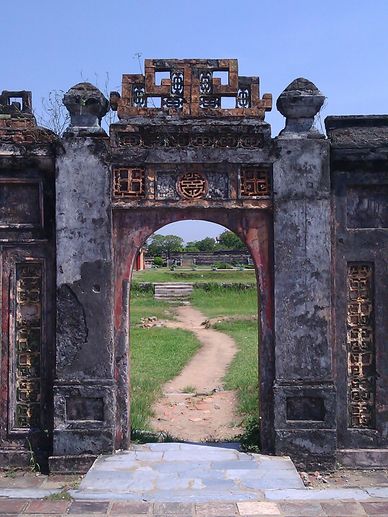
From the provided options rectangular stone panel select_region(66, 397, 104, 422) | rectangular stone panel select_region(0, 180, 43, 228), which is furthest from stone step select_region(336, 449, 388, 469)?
rectangular stone panel select_region(0, 180, 43, 228)

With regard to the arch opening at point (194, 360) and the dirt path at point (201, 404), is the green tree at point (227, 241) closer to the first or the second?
the arch opening at point (194, 360)

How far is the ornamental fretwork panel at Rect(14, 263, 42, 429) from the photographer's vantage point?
20.1 feet

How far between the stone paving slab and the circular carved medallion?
2.73 m

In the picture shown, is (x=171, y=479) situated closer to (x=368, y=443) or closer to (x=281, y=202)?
(x=368, y=443)

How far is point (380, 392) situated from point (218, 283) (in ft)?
77.5

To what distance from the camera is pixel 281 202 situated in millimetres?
5984

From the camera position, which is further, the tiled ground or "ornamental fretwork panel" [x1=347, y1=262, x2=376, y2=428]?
"ornamental fretwork panel" [x1=347, y1=262, x2=376, y2=428]

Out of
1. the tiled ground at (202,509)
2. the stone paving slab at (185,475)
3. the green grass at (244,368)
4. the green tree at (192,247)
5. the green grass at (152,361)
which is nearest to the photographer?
the tiled ground at (202,509)

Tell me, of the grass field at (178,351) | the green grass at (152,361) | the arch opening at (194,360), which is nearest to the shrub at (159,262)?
the arch opening at (194,360)

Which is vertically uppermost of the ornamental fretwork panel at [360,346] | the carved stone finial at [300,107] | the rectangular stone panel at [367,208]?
the carved stone finial at [300,107]

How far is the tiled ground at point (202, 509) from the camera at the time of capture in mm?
4621

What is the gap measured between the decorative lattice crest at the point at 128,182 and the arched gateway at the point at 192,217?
2cm

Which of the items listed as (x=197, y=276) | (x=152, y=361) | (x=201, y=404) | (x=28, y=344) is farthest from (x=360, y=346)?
(x=197, y=276)

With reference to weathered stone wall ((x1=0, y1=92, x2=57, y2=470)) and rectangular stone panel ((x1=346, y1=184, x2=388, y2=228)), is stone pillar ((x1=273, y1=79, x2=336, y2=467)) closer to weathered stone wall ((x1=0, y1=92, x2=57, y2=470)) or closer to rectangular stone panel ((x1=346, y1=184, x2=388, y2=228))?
rectangular stone panel ((x1=346, y1=184, x2=388, y2=228))
